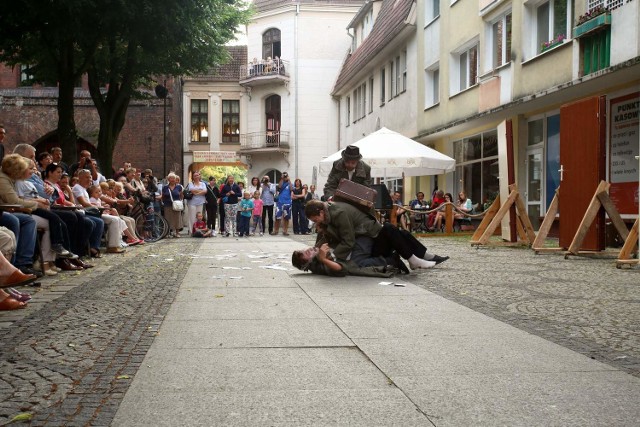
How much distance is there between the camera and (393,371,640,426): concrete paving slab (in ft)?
10.9

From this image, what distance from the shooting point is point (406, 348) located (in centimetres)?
486

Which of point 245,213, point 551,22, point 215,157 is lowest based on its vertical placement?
point 245,213

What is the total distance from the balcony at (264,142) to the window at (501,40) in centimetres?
2676

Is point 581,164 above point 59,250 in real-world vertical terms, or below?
above

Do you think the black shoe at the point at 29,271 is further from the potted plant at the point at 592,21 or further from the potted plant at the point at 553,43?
the potted plant at the point at 553,43

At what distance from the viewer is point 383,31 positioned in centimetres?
3203

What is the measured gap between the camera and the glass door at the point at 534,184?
19.2m

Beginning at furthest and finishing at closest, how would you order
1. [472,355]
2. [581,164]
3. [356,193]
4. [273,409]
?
[581,164], [356,193], [472,355], [273,409]

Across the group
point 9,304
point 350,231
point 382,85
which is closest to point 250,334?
point 9,304

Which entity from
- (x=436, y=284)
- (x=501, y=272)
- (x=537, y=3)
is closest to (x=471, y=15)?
(x=537, y=3)

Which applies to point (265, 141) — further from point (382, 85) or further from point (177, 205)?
point (177, 205)

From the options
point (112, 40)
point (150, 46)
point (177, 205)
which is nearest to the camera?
point (150, 46)

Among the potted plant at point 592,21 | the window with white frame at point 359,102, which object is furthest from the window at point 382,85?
the potted plant at point 592,21

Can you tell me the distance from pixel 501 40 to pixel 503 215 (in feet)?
27.8
